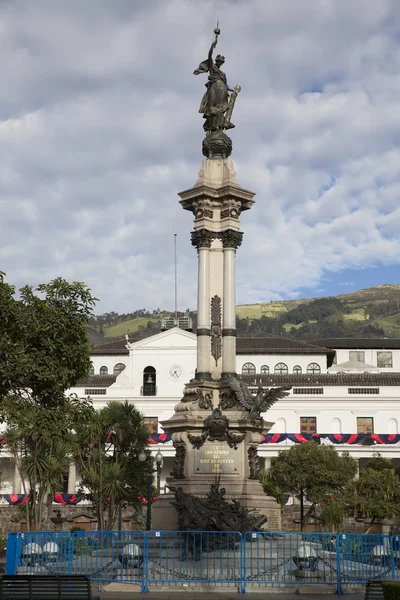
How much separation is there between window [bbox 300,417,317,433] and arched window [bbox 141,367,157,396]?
13.3 meters

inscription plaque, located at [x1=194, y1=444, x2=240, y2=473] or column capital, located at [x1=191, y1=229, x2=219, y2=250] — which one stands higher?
column capital, located at [x1=191, y1=229, x2=219, y2=250]

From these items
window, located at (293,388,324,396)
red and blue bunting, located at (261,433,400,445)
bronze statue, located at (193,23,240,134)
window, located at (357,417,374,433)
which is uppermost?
bronze statue, located at (193,23,240,134)

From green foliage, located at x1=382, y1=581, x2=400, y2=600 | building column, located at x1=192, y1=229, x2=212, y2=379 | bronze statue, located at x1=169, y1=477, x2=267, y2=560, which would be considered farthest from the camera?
building column, located at x1=192, y1=229, x2=212, y2=379

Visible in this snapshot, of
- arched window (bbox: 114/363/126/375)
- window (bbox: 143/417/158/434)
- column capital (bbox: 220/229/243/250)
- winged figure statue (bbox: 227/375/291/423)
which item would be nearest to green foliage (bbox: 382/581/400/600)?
winged figure statue (bbox: 227/375/291/423)

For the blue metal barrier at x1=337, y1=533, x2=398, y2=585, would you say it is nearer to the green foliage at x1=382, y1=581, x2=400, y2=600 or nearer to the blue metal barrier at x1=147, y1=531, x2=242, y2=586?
the blue metal barrier at x1=147, y1=531, x2=242, y2=586

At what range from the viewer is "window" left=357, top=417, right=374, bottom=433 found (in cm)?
6856

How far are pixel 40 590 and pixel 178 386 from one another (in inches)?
2295

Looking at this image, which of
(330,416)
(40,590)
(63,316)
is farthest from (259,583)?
(330,416)

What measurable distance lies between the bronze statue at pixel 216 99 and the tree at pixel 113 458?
1632cm

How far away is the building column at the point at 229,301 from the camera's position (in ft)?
91.0

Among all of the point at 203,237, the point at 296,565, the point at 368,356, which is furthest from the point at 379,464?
the point at 296,565

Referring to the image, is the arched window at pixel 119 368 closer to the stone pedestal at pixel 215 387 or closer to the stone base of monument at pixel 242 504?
the stone pedestal at pixel 215 387

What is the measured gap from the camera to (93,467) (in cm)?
4122

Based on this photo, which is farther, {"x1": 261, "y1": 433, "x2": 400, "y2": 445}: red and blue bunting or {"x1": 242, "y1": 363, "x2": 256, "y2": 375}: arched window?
{"x1": 242, "y1": 363, "x2": 256, "y2": 375}: arched window
